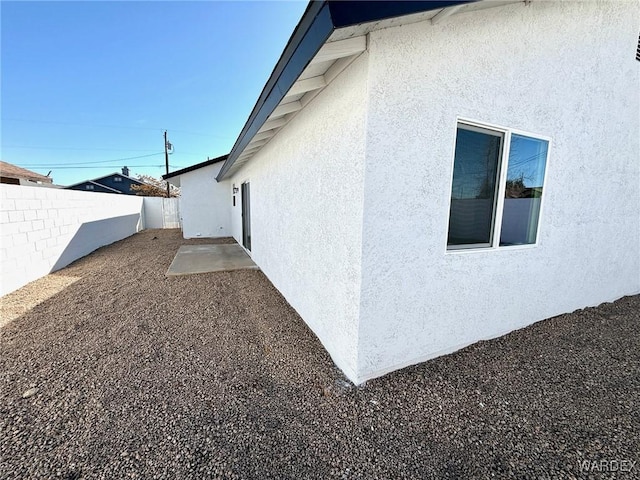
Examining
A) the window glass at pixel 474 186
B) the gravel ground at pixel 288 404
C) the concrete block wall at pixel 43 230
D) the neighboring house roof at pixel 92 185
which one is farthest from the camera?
the neighboring house roof at pixel 92 185

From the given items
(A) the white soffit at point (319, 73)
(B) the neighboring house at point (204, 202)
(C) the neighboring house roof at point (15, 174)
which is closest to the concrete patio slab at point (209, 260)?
(B) the neighboring house at point (204, 202)

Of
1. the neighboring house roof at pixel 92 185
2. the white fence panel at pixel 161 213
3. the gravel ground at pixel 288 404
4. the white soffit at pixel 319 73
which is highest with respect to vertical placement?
the white soffit at pixel 319 73

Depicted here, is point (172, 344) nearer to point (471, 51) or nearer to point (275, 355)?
point (275, 355)

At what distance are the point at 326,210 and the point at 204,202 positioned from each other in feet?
39.6

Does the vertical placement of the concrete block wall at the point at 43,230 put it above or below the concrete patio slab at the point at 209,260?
above

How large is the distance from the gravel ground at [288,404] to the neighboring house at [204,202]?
9.44 m

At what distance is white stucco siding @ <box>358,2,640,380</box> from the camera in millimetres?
2330

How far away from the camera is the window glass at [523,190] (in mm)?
3121

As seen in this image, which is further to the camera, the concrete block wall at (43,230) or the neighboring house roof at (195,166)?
the neighboring house roof at (195,166)

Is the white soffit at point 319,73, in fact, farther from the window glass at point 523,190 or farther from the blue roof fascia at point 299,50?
the window glass at point 523,190

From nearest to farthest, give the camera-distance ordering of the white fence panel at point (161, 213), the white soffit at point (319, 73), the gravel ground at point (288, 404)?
the gravel ground at point (288, 404) → the white soffit at point (319, 73) → the white fence panel at point (161, 213)

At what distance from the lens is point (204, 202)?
13.3 m

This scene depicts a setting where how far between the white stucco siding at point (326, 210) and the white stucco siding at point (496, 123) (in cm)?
17

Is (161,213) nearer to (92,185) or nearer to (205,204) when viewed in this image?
(205,204)
